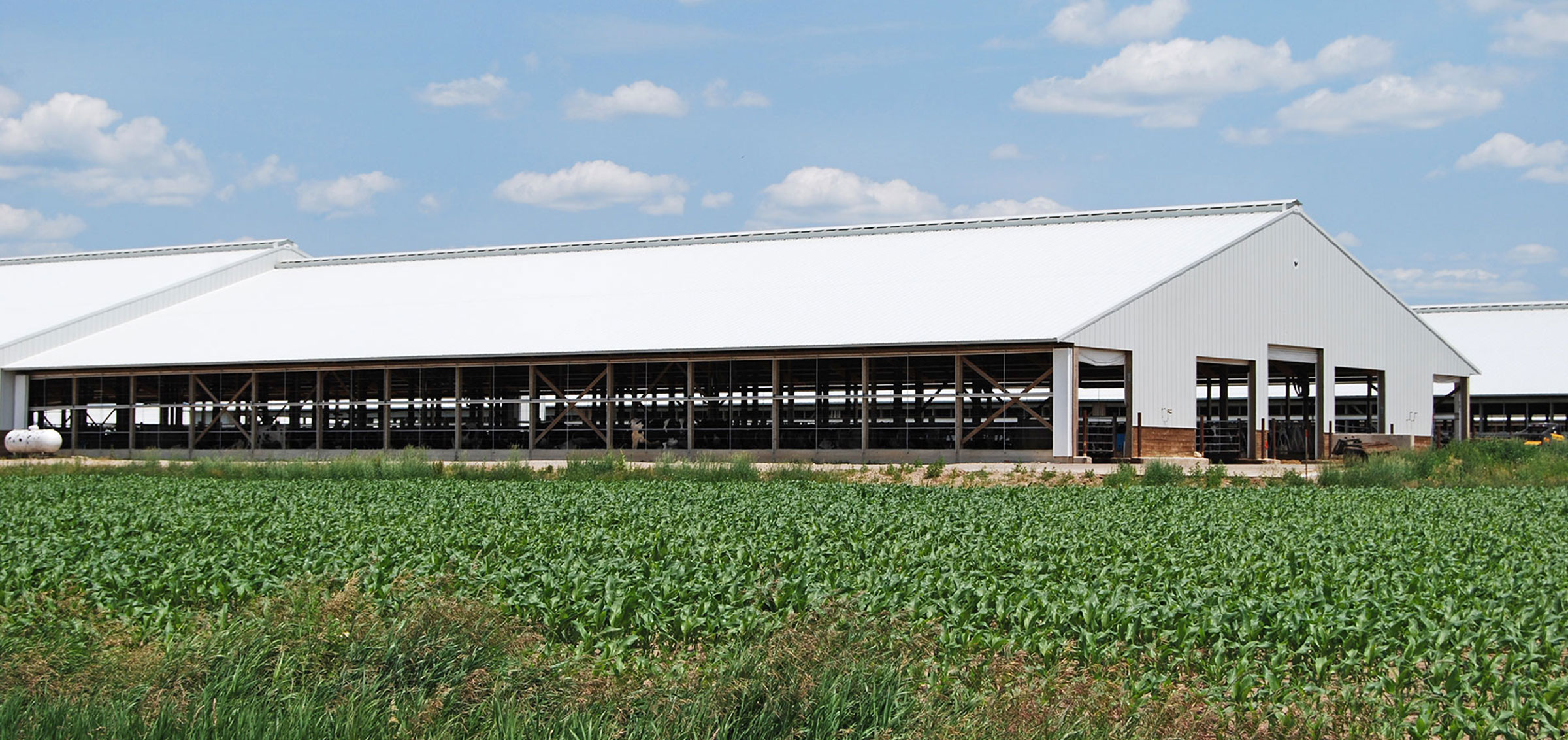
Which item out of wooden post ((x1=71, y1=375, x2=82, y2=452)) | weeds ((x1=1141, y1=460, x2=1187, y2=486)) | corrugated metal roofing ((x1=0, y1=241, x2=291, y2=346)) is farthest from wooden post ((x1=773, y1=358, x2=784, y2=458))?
corrugated metal roofing ((x1=0, y1=241, x2=291, y2=346))

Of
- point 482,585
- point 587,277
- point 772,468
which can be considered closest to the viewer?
point 482,585

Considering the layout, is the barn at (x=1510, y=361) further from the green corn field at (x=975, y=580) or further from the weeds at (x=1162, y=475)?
the green corn field at (x=975, y=580)

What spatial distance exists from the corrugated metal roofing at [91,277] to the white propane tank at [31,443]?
6542 millimetres

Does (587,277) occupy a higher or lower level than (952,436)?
higher

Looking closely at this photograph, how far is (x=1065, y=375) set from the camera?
3431 cm

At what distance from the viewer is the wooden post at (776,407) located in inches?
1470

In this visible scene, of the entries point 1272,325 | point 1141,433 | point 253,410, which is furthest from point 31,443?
point 1272,325

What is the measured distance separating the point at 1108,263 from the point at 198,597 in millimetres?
31978

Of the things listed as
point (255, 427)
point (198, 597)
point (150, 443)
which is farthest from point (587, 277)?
point (198, 597)

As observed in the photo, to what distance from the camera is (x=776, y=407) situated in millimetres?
37781

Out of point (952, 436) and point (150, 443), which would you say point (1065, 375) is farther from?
point (150, 443)

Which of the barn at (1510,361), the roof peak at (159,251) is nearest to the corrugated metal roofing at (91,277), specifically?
the roof peak at (159,251)

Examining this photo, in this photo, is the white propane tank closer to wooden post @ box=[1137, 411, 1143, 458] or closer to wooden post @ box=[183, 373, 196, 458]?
wooden post @ box=[183, 373, 196, 458]

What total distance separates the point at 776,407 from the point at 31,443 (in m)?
23.0
